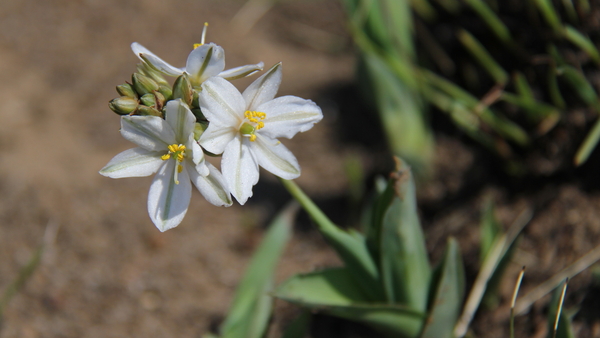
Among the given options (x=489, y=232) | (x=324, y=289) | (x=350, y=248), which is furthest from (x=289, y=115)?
(x=489, y=232)

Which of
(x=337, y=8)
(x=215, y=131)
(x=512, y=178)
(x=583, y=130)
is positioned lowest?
(x=512, y=178)

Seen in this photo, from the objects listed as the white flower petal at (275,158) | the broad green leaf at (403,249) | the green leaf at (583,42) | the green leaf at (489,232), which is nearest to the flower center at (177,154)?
Result: the white flower petal at (275,158)

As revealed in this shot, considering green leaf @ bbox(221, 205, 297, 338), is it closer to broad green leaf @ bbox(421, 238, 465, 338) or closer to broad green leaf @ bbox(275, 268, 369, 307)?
broad green leaf @ bbox(275, 268, 369, 307)

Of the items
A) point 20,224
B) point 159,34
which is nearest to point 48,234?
point 20,224

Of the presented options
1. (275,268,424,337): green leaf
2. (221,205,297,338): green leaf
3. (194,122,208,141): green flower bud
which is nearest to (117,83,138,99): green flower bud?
(194,122,208,141): green flower bud

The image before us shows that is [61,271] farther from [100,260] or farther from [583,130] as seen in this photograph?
[583,130]

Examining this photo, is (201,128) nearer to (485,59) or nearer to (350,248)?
(350,248)
